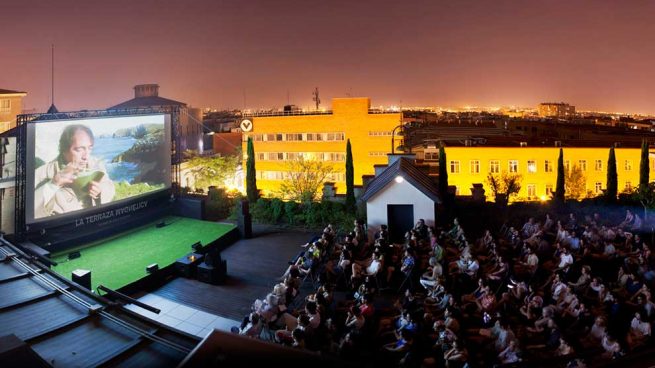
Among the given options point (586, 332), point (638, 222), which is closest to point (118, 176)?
point (586, 332)

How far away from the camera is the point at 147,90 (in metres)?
72.7

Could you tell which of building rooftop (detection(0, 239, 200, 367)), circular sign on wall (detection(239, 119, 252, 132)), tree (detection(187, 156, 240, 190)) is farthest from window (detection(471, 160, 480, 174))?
building rooftop (detection(0, 239, 200, 367))

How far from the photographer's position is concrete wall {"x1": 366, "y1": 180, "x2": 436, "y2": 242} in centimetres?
1705

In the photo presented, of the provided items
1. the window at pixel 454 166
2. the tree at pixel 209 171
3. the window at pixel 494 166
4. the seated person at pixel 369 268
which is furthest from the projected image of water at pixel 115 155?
the window at pixel 494 166

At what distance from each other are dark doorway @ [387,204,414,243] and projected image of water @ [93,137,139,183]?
13.2 m

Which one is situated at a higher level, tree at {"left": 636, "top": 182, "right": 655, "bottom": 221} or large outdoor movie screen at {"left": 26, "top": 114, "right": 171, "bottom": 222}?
large outdoor movie screen at {"left": 26, "top": 114, "right": 171, "bottom": 222}

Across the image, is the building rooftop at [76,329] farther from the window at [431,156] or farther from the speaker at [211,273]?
the window at [431,156]

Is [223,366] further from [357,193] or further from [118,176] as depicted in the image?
[118,176]

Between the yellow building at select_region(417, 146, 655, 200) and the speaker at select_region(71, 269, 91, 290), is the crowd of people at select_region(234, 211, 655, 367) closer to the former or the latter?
the speaker at select_region(71, 269, 91, 290)

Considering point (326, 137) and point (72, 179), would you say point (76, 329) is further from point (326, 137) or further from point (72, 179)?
point (326, 137)

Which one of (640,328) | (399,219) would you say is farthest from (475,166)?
(640,328)

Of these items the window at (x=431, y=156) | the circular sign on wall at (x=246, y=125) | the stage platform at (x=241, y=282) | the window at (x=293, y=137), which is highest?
the circular sign on wall at (x=246, y=125)

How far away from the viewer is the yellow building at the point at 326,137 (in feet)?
174

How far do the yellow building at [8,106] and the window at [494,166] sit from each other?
47227 millimetres
